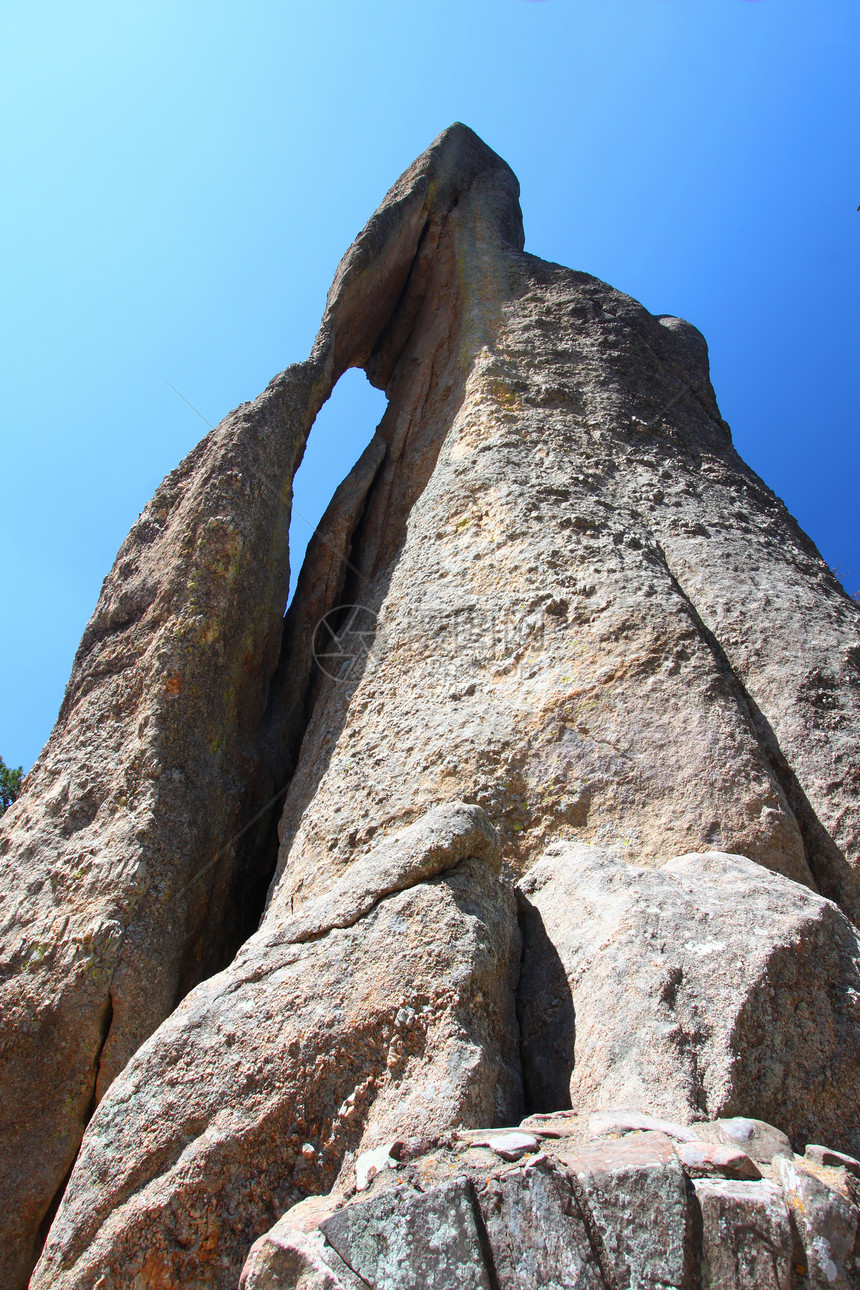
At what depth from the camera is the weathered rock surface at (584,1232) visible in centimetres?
162

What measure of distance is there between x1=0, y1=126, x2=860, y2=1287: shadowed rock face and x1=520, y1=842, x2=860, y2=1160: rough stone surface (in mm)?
64

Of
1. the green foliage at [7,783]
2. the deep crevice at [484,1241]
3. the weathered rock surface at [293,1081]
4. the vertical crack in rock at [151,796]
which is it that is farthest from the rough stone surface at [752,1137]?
the green foliage at [7,783]

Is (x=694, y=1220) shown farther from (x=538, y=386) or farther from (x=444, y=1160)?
(x=538, y=386)

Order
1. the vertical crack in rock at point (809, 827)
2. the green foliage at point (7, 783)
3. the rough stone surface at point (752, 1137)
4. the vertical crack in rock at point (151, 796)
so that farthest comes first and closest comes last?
the green foliage at point (7, 783), the vertical crack in rock at point (151, 796), the vertical crack in rock at point (809, 827), the rough stone surface at point (752, 1137)

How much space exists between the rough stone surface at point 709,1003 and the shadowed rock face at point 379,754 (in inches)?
2.5

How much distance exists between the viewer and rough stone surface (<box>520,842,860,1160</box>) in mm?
2158

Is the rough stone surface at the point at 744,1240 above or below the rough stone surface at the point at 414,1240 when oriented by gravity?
above

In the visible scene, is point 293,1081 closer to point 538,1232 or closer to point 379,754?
point 538,1232

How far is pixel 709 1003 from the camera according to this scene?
233 cm

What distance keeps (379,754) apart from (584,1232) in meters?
3.37

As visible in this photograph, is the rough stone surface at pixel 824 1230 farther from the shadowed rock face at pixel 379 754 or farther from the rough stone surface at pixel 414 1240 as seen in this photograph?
the rough stone surface at pixel 414 1240

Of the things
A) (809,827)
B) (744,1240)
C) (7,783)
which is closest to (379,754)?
(809,827)

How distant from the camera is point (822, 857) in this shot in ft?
11.9

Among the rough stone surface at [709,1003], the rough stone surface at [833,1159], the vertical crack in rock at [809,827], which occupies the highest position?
the vertical crack in rock at [809,827]
